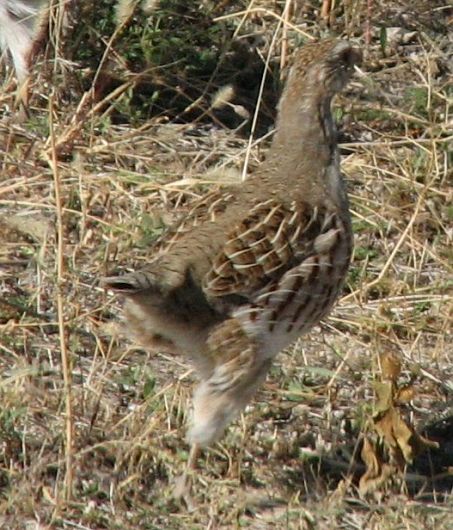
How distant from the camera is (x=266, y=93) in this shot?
7410 mm

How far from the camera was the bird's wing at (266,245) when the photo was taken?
4688 millimetres

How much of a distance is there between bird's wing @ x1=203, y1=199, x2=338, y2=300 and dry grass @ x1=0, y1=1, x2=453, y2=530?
51 centimetres

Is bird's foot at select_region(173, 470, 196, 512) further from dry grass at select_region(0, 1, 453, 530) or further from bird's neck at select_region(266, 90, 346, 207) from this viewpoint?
bird's neck at select_region(266, 90, 346, 207)

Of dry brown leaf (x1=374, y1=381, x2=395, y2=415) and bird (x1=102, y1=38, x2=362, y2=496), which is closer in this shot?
bird (x1=102, y1=38, x2=362, y2=496)

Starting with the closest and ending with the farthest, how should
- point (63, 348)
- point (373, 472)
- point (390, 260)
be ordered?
point (63, 348)
point (373, 472)
point (390, 260)

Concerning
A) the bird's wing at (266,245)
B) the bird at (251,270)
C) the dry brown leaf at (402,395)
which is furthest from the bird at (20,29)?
the dry brown leaf at (402,395)

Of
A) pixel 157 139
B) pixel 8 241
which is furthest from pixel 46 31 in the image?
pixel 8 241

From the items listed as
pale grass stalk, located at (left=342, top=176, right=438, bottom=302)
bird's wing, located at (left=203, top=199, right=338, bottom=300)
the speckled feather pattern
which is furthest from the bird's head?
pale grass stalk, located at (left=342, top=176, right=438, bottom=302)

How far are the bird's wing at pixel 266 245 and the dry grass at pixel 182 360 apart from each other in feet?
1.68

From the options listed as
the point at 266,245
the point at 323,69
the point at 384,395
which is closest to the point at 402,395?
the point at 384,395

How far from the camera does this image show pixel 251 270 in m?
4.75

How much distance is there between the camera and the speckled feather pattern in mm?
4633

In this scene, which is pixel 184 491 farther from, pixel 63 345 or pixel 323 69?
pixel 323 69

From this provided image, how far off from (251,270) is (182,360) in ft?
3.20
